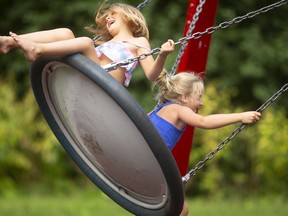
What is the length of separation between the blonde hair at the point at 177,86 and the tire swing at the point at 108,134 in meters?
0.38

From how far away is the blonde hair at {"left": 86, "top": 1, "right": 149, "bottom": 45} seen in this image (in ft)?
13.9

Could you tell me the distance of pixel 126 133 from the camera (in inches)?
153

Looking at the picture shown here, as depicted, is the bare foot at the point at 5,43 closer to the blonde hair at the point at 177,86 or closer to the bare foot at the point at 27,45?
the bare foot at the point at 27,45

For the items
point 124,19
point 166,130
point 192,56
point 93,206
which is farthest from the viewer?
point 93,206

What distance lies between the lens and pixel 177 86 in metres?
4.11

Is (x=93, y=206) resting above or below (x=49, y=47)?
below

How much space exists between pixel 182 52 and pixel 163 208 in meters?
1.03

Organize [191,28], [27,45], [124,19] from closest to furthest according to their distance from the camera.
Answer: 1. [27,45]
2. [124,19]
3. [191,28]

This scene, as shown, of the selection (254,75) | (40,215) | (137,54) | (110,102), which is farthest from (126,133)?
(254,75)

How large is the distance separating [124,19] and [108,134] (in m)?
0.69

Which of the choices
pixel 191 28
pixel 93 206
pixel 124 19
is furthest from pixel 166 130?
pixel 93 206

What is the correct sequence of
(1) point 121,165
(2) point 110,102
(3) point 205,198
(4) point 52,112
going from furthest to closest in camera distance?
(3) point 205,198 → (4) point 52,112 → (1) point 121,165 → (2) point 110,102

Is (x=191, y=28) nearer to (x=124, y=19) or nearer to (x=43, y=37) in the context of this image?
(x=124, y=19)

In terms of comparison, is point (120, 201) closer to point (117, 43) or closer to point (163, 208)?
point (163, 208)
